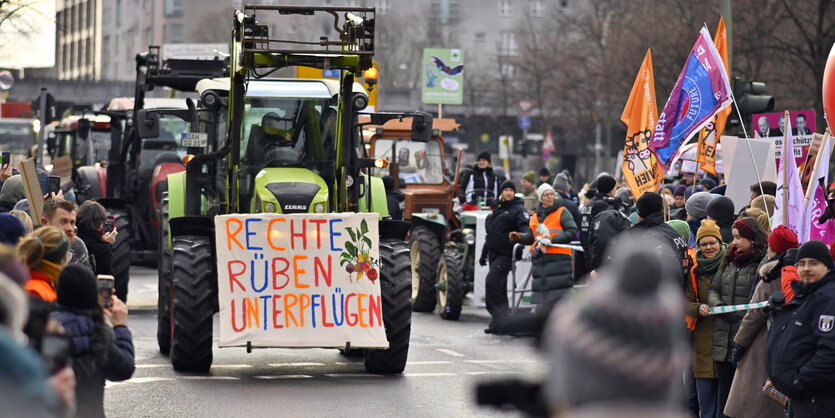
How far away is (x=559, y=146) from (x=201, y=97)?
70.4 m

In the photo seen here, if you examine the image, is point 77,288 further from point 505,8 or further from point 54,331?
point 505,8

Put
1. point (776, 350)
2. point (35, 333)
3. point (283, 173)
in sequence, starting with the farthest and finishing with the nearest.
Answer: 1. point (283, 173)
2. point (776, 350)
3. point (35, 333)

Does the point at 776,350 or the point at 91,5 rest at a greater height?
the point at 91,5

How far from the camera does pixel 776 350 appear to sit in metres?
7.80

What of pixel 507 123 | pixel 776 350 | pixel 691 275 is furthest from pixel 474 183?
pixel 507 123

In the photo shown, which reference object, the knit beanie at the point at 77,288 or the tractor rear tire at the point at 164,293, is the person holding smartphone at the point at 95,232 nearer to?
the tractor rear tire at the point at 164,293

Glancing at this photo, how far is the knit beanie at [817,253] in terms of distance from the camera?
25.0 ft

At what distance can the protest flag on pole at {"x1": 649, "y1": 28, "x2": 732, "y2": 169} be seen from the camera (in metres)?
13.7

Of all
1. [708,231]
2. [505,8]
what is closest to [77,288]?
[708,231]

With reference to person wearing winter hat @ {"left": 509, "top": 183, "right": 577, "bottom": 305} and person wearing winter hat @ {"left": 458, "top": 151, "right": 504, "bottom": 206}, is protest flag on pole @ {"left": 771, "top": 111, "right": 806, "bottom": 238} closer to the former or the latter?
person wearing winter hat @ {"left": 509, "top": 183, "right": 577, "bottom": 305}

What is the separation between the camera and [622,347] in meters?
3.38

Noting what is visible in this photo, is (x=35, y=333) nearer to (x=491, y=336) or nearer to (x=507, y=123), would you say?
(x=491, y=336)

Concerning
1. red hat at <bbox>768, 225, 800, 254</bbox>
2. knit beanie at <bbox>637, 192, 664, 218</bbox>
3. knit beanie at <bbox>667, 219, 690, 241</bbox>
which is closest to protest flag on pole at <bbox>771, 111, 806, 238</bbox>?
knit beanie at <bbox>667, 219, 690, 241</bbox>

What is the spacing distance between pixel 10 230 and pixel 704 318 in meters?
4.58
